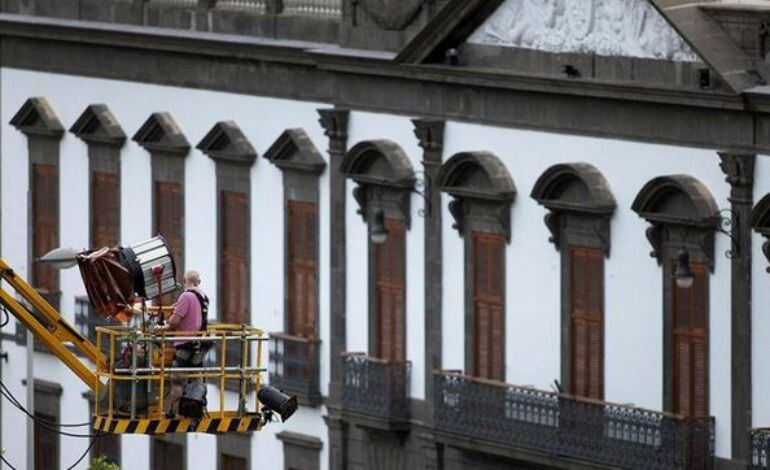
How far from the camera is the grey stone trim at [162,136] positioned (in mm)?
71812

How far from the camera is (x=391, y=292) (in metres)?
67.1

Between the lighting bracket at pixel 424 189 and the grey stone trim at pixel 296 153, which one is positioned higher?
the grey stone trim at pixel 296 153

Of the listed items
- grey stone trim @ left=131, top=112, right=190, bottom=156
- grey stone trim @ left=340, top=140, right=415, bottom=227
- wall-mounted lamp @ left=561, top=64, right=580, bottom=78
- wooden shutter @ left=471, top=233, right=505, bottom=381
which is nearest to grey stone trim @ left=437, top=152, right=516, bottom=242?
wooden shutter @ left=471, top=233, right=505, bottom=381

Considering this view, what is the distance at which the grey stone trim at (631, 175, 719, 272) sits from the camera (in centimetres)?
5872

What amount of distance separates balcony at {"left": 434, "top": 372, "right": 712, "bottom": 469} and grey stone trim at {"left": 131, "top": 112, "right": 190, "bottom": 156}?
8.71 meters

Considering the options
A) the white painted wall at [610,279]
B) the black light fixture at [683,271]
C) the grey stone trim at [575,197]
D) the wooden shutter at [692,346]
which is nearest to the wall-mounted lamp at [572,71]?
the white painted wall at [610,279]

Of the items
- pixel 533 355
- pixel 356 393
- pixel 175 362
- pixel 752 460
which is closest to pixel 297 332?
pixel 356 393

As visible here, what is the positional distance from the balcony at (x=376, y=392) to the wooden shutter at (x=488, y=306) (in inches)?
70.3

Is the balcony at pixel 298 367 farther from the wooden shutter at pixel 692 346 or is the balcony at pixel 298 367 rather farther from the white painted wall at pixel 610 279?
the wooden shutter at pixel 692 346

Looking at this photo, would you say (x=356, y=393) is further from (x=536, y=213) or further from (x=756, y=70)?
(x=756, y=70)

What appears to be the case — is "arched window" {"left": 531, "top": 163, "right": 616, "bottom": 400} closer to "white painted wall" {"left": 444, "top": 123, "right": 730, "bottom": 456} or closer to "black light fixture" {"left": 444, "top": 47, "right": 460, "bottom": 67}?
"white painted wall" {"left": 444, "top": 123, "right": 730, "bottom": 456}

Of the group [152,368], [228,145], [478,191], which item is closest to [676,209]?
[478,191]

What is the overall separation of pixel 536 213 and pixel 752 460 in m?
6.38

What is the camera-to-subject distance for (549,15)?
62438mm
